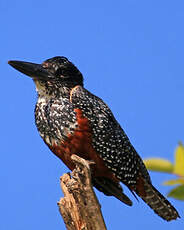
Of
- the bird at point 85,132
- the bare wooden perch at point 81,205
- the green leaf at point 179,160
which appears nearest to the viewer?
the green leaf at point 179,160

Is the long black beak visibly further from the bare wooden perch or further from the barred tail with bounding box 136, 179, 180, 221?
the barred tail with bounding box 136, 179, 180, 221

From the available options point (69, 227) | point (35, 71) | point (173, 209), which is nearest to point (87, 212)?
point (69, 227)

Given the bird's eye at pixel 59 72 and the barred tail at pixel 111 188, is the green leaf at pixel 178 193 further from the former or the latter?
the bird's eye at pixel 59 72

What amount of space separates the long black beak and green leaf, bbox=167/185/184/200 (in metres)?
3.72

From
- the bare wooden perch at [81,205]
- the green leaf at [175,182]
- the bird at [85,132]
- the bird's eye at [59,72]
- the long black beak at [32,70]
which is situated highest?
the bird's eye at [59,72]

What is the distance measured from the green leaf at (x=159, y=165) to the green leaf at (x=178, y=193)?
0.04m

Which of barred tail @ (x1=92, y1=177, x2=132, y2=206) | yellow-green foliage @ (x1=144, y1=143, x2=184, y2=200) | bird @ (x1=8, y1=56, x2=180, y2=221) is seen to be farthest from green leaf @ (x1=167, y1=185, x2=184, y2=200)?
barred tail @ (x1=92, y1=177, x2=132, y2=206)

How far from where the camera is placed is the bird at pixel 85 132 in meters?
4.18

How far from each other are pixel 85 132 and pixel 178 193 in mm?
3326

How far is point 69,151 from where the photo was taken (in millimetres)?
4125

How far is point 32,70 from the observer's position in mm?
4523

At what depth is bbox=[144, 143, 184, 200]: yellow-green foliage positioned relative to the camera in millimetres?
809

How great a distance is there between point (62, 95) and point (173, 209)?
6.35 ft

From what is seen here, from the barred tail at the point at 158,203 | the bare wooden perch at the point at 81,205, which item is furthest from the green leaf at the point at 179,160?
the barred tail at the point at 158,203
